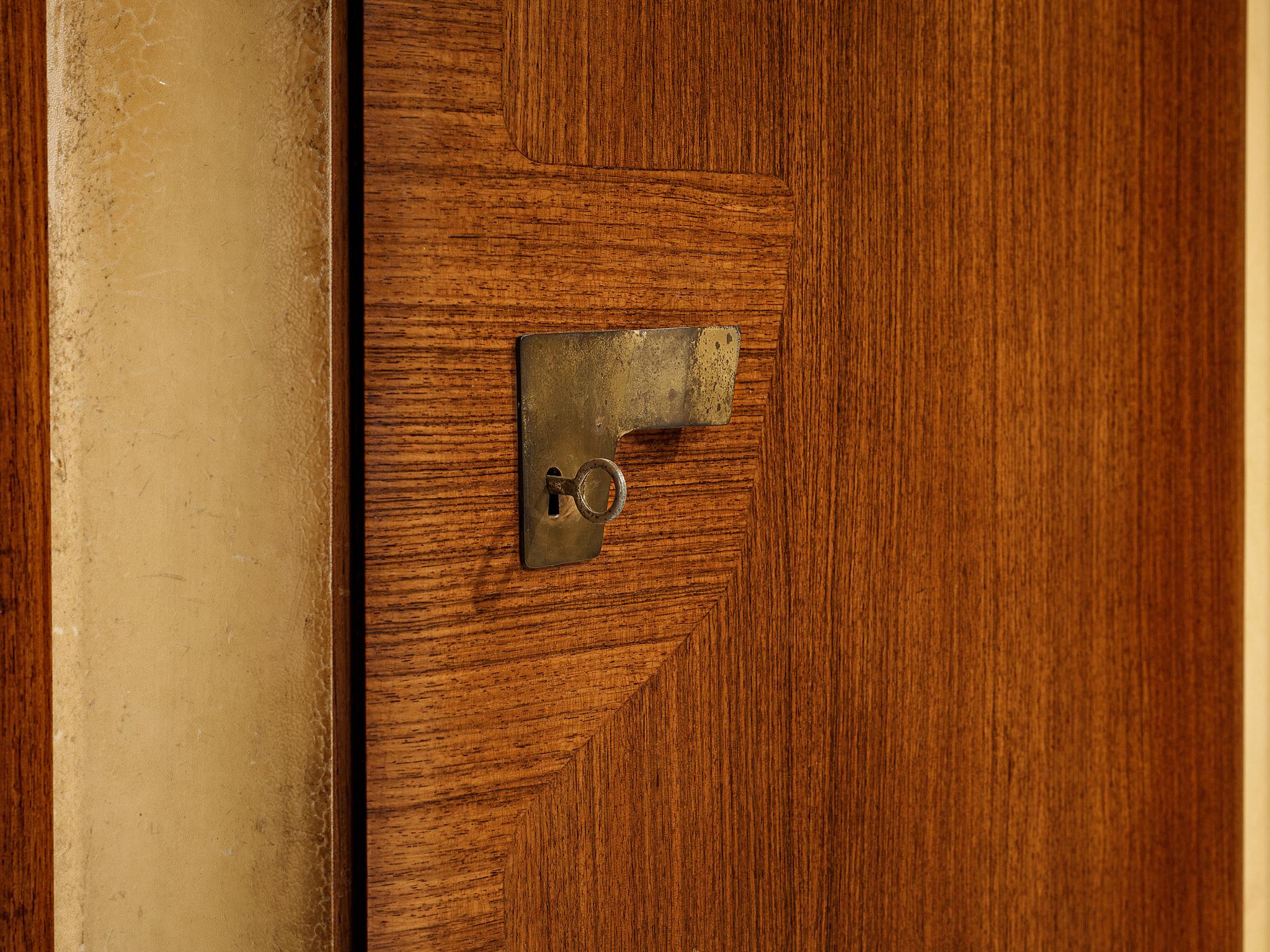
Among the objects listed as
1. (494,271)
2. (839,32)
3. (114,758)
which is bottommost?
(114,758)

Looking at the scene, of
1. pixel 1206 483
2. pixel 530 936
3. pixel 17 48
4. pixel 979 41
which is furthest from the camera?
pixel 1206 483

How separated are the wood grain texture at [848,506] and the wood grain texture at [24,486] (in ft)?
0.38

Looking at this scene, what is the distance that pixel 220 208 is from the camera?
0.39m

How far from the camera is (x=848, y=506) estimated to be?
1.74ft

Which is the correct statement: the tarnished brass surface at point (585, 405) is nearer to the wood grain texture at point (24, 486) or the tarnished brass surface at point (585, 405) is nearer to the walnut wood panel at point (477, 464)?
the walnut wood panel at point (477, 464)

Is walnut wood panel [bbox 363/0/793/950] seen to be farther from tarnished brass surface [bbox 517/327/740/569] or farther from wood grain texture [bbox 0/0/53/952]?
wood grain texture [bbox 0/0/53/952]

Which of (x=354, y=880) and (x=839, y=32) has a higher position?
(x=839, y=32)

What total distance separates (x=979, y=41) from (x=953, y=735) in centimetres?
40

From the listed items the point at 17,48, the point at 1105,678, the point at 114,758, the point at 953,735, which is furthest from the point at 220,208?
the point at 1105,678

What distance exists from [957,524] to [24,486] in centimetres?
46

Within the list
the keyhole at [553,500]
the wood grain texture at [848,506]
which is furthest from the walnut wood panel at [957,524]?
the keyhole at [553,500]

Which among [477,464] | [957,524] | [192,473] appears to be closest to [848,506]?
[957,524]

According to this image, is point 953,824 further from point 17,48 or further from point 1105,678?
point 17,48

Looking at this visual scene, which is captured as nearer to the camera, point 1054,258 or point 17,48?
point 17,48
